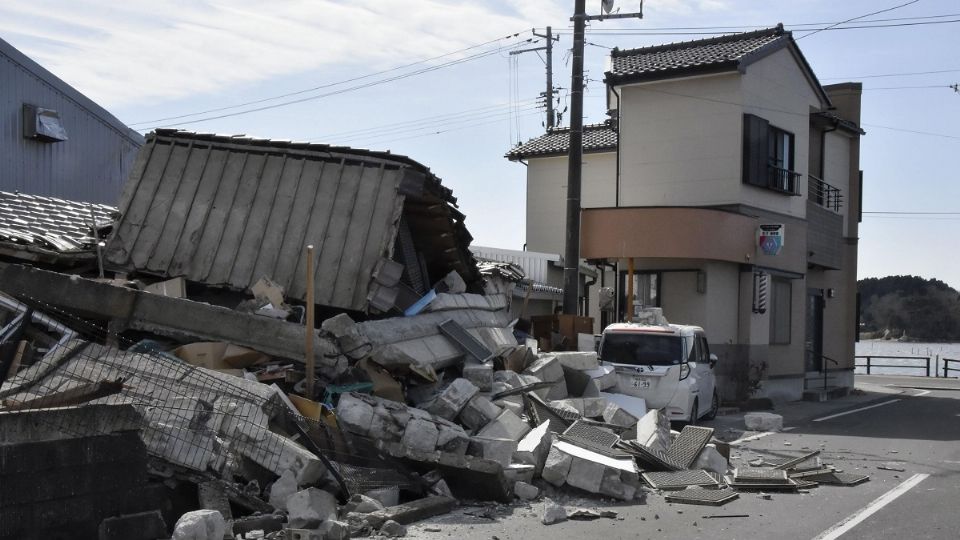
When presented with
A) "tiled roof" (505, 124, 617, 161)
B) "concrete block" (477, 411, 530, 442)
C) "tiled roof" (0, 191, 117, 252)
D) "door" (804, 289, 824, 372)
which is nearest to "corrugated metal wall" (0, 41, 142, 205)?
"tiled roof" (0, 191, 117, 252)

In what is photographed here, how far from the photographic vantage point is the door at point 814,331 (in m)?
30.9

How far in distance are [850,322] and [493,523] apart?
27.6 m

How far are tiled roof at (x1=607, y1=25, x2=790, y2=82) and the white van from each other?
354 inches

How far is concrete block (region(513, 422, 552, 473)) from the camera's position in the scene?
10.7 m

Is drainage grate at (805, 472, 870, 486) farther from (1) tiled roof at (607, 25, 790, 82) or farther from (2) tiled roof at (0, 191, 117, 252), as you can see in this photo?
(1) tiled roof at (607, 25, 790, 82)

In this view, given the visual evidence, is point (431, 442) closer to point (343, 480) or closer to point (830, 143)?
point (343, 480)

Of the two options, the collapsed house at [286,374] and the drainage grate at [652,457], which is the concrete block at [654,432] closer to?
the collapsed house at [286,374]

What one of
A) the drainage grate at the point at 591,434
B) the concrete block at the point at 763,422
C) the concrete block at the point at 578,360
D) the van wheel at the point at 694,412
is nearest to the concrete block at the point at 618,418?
the drainage grate at the point at 591,434

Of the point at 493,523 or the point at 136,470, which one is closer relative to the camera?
the point at 136,470

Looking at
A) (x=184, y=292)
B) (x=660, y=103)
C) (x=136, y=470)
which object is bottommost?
(x=136, y=470)

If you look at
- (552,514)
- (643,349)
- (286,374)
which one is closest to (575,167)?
(643,349)

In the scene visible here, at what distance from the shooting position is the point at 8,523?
676 cm

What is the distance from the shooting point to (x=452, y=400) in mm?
11719

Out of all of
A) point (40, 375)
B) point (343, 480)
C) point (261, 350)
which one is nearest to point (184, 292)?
point (261, 350)
